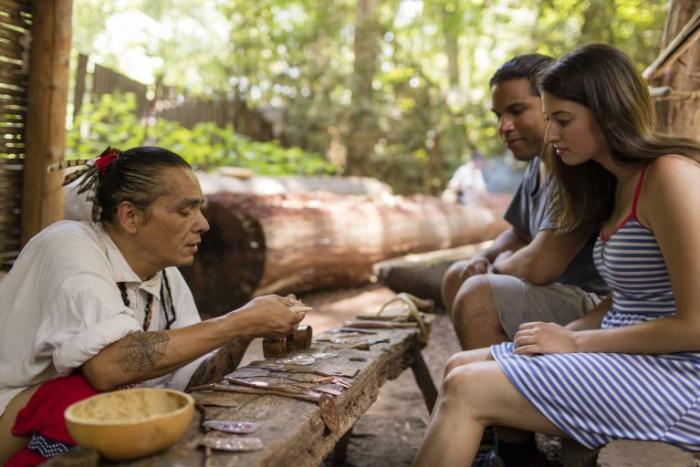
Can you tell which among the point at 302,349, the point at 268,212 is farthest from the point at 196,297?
the point at 302,349

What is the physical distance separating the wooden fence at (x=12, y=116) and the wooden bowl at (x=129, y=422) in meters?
1.88

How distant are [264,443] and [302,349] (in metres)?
1.15

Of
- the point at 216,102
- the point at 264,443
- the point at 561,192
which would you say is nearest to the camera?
the point at 264,443

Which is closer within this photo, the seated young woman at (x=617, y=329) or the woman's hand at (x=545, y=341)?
the seated young woman at (x=617, y=329)

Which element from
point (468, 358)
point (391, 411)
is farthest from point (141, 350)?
point (391, 411)

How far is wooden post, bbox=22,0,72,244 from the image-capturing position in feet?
10.6

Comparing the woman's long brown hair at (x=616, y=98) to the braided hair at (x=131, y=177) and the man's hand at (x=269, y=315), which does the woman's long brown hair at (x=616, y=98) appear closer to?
the man's hand at (x=269, y=315)

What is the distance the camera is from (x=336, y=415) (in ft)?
6.97

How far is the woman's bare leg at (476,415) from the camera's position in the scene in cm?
213

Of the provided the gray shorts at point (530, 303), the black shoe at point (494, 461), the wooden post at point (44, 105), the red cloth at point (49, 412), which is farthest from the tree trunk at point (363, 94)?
the red cloth at point (49, 412)

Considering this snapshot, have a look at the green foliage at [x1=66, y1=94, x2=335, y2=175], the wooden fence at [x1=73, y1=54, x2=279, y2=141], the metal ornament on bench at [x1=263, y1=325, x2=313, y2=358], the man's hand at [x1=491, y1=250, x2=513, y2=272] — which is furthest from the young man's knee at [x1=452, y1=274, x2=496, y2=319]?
the wooden fence at [x1=73, y1=54, x2=279, y2=141]

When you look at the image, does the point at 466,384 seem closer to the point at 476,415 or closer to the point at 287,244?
the point at 476,415

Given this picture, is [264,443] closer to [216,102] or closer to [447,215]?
[447,215]

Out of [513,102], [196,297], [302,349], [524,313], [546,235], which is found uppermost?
[513,102]
